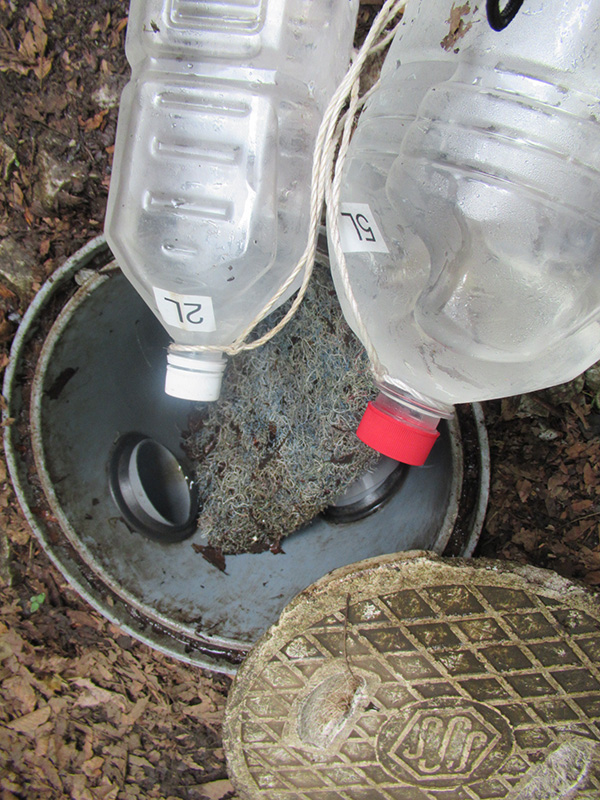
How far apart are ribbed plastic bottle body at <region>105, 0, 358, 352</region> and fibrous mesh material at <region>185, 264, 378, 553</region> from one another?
0.23 metres

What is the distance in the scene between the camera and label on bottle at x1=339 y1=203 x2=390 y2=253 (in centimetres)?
83

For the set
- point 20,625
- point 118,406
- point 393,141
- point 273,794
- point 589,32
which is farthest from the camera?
point 20,625

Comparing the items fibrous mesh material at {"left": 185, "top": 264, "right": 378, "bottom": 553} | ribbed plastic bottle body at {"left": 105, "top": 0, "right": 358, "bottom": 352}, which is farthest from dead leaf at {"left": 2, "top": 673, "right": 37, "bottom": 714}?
ribbed plastic bottle body at {"left": 105, "top": 0, "right": 358, "bottom": 352}

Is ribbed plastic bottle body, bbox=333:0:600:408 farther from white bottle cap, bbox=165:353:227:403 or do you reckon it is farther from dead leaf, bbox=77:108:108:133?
dead leaf, bbox=77:108:108:133

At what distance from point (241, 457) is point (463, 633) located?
562mm

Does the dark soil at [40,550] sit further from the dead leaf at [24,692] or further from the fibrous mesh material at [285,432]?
the fibrous mesh material at [285,432]

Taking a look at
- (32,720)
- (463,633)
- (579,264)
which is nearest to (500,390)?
(579,264)

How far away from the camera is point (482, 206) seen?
0.75 metres

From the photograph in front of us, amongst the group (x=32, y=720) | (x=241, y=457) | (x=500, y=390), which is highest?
(x=500, y=390)

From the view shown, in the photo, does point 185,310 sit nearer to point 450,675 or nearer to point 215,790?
point 450,675

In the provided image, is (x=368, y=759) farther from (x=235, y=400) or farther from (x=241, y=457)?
(x=235, y=400)

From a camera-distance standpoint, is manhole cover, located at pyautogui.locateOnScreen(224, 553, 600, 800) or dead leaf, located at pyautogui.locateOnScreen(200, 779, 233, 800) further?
dead leaf, located at pyautogui.locateOnScreen(200, 779, 233, 800)

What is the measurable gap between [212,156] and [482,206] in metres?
0.41

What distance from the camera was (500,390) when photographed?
0.87 m
